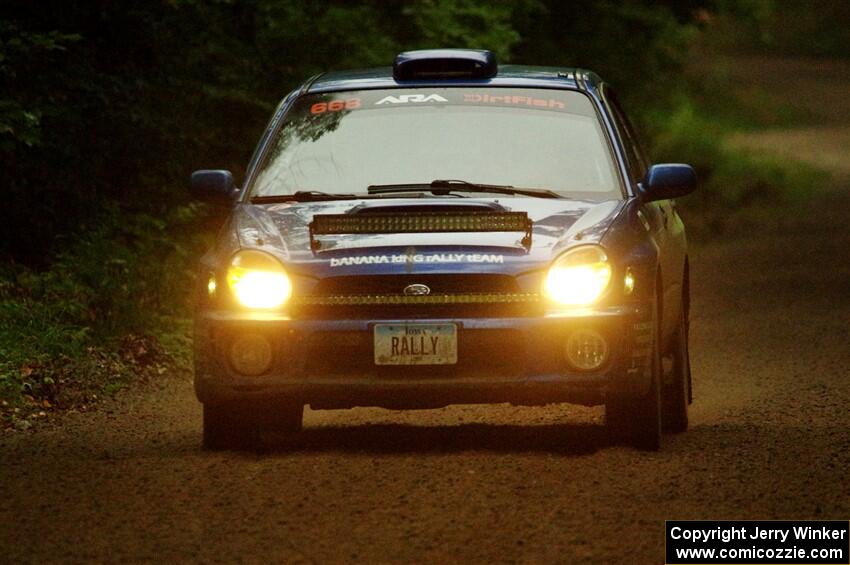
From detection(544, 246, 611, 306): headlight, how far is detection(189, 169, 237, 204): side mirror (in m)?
1.86

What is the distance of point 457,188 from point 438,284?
894 millimetres

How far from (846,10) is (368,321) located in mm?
93778

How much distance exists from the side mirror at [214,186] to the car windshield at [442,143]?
13 centimetres

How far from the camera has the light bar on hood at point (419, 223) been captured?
8930mm

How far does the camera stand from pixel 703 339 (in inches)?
616

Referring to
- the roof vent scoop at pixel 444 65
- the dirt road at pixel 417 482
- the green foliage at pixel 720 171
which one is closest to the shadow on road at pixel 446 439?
the dirt road at pixel 417 482

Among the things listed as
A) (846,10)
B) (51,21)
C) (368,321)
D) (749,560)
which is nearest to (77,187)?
(51,21)

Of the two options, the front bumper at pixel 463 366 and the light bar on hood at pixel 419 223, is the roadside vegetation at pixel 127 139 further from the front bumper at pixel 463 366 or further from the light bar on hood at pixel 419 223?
the light bar on hood at pixel 419 223

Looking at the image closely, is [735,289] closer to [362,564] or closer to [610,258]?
[610,258]

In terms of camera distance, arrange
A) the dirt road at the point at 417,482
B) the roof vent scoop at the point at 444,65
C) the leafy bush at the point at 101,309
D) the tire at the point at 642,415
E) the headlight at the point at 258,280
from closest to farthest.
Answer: the dirt road at the point at 417,482 → the headlight at the point at 258,280 → the tire at the point at 642,415 → the roof vent scoop at the point at 444,65 → the leafy bush at the point at 101,309

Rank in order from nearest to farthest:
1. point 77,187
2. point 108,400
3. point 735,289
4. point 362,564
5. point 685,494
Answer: point 362,564
point 685,494
point 108,400
point 77,187
point 735,289

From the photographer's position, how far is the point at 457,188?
9.52m

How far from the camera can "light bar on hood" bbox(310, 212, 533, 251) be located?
29.3 feet

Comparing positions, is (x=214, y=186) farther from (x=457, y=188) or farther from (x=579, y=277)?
(x=579, y=277)
